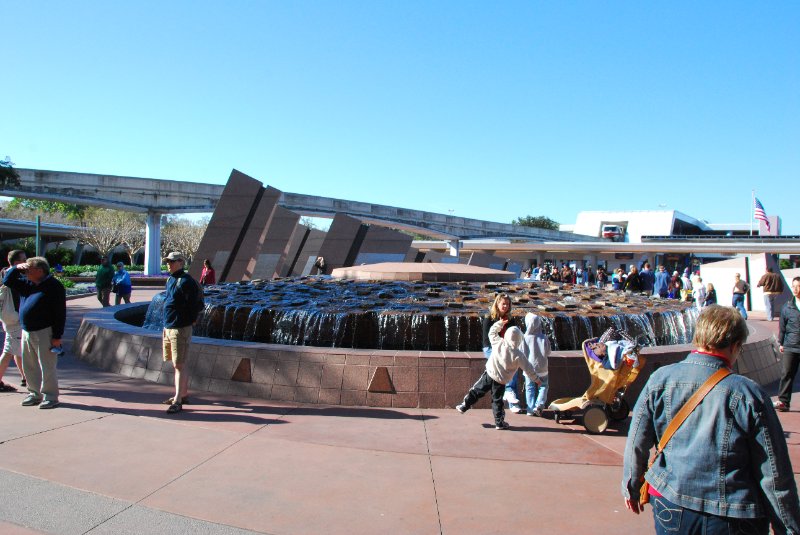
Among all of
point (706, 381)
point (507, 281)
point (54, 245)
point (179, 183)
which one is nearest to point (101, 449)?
point (706, 381)

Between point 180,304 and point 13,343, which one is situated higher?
point 180,304

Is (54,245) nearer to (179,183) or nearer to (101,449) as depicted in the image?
(179,183)

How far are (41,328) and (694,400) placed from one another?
19.7ft

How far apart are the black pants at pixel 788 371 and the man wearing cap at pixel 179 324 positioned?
6177 millimetres

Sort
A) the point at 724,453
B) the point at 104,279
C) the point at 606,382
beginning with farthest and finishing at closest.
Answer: the point at 104,279 → the point at 606,382 → the point at 724,453

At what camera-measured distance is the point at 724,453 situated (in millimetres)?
2275

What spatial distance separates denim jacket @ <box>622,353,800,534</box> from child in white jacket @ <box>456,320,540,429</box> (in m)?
3.30

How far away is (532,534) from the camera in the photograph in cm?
364

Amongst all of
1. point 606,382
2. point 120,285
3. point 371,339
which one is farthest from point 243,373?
point 120,285

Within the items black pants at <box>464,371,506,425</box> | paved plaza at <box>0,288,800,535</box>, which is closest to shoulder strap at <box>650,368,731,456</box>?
paved plaza at <box>0,288,800,535</box>

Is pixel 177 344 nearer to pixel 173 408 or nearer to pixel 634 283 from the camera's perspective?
pixel 173 408

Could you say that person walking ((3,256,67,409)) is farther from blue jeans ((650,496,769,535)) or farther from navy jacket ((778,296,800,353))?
navy jacket ((778,296,800,353))

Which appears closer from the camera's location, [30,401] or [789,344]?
[30,401]

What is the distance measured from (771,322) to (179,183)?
122 feet
